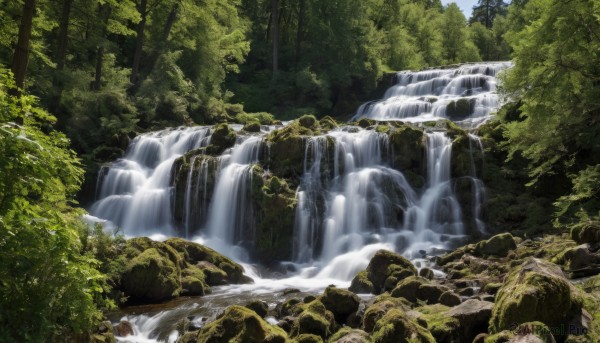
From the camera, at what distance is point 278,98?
125 feet

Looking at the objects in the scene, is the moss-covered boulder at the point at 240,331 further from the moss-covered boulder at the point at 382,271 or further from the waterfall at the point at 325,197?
the waterfall at the point at 325,197

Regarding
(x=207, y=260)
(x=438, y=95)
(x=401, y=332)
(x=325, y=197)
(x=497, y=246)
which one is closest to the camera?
(x=401, y=332)

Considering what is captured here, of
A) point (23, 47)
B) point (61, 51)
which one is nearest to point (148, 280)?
point (23, 47)

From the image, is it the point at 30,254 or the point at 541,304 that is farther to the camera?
the point at 541,304

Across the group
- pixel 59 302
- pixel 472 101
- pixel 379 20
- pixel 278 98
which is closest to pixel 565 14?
pixel 59 302

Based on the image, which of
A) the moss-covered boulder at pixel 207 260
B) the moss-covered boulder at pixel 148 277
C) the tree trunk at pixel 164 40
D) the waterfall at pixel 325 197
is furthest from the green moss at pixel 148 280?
the tree trunk at pixel 164 40

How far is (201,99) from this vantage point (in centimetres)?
3136

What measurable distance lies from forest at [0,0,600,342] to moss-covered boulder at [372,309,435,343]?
0.04 meters

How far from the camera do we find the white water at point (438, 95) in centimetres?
2781

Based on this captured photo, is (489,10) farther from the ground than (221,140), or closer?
farther from the ground

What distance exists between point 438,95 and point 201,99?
15.2 m

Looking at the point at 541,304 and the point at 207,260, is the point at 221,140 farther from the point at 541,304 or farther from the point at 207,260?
the point at 541,304

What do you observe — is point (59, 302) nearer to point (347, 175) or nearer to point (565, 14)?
point (565, 14)

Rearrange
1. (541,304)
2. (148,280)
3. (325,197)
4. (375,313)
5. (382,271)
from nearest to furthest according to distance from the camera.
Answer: (541,304) < (375,313) < (148,280) < (382,271) < (325,197)
